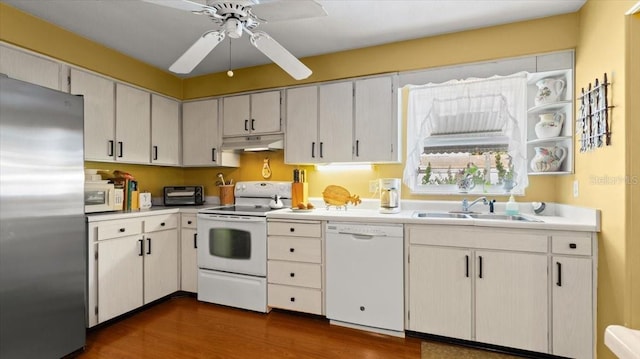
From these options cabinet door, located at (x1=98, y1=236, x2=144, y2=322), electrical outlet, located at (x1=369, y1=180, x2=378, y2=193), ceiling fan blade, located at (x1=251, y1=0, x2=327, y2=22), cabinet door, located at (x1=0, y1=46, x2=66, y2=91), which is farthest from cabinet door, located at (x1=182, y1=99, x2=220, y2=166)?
ceiling fan blade, located at (x1=251, y1=0, x2=327, y2=22)

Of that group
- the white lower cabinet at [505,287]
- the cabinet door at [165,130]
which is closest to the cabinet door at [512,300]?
the white lower cabinet at [505,287]

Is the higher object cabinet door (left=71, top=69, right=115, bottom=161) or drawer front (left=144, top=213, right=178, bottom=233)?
cabinet door (left=71, top=69, right=115, bottom=161)

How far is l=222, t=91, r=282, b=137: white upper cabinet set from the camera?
10.6 ft

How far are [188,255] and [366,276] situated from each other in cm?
191

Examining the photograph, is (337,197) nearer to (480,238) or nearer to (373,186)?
(373,186)

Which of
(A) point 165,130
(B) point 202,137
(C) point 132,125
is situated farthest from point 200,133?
(C) point 132,125

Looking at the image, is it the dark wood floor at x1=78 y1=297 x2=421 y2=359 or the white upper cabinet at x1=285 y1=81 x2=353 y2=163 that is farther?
the white upper cabinet at x1=285 y1=81 x2=353 y2=163

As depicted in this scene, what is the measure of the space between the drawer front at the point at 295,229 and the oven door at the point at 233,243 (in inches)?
3.5

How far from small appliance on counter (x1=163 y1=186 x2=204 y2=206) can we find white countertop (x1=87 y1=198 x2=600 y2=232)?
0.20 metres

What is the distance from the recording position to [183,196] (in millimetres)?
3520

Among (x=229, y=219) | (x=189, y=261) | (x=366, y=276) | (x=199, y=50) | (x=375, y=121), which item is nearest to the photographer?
(x=199, y=50)

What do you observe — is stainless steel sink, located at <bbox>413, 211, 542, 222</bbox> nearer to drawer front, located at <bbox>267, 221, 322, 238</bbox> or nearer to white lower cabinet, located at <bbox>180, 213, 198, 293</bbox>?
drawer front, located at <bbox>267, 221, 322, 238</bbox>

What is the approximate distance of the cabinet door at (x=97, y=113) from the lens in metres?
2.68

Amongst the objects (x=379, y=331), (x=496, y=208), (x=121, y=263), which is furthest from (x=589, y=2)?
(x=121, y=263)
